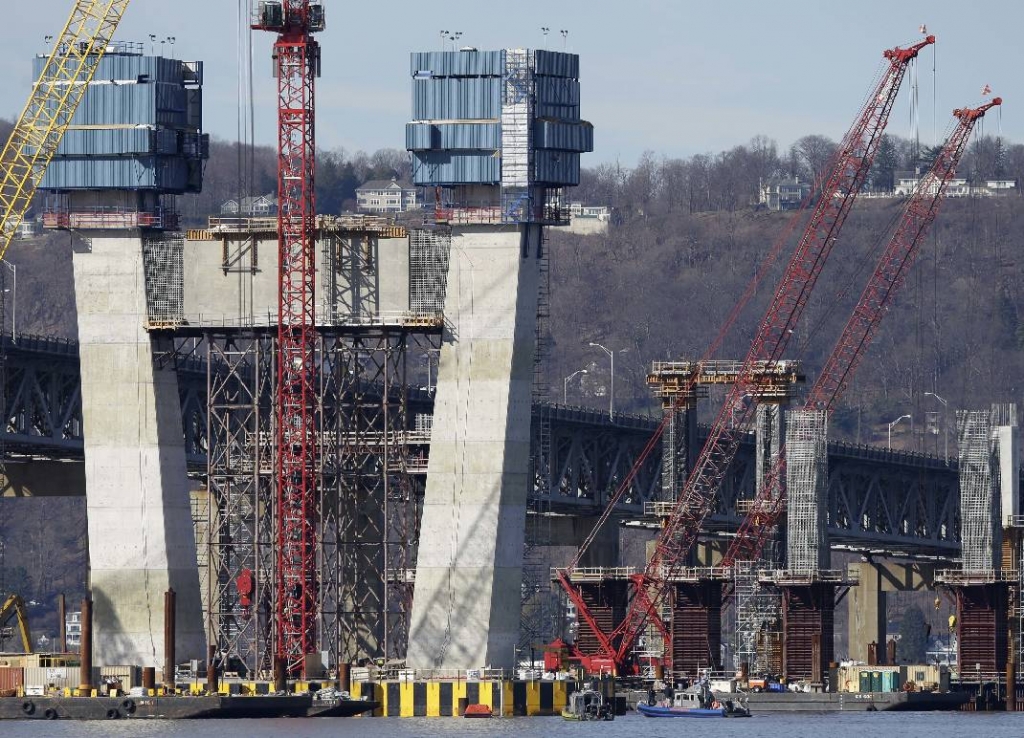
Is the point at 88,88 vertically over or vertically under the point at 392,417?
over

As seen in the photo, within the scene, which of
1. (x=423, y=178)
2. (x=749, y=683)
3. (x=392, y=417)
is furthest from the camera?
(x=749, y=683)

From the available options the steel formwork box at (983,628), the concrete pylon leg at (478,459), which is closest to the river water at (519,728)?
the concrete pylon leg at (478,459)

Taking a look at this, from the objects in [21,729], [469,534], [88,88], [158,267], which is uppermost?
[88,88]

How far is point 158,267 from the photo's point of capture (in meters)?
152

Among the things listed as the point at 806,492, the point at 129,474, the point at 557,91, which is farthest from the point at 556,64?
the point at 806,492

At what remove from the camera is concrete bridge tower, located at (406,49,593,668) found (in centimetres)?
14600

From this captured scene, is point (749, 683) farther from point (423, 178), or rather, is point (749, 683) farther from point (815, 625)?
point (423, 178)

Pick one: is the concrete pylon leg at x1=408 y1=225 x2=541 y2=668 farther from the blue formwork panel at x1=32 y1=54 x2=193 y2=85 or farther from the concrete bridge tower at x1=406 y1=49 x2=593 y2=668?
the blue formwork panel at x1=32 y1=54 x2=193 y2=85

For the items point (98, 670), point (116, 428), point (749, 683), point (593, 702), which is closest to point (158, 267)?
point (116, 428)

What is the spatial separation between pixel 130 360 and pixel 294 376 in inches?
346

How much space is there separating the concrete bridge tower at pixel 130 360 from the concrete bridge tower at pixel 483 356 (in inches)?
552

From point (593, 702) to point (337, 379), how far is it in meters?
21.7

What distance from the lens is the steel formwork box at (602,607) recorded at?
192375 mm

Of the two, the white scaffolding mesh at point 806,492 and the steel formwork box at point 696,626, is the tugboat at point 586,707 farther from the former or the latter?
the steel formwork box at point 696,626
